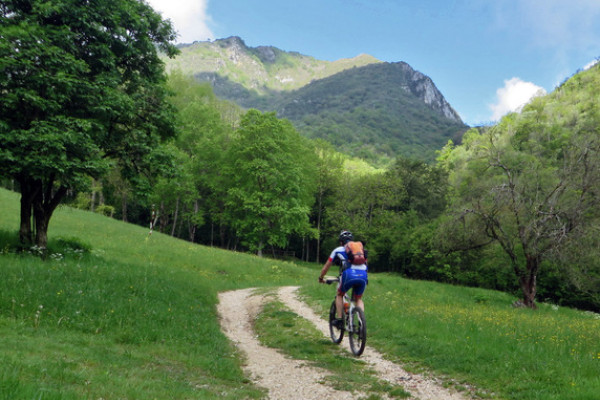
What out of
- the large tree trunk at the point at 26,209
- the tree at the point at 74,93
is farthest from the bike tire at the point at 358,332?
the large tree trunk at the point at 26,209

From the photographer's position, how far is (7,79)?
36.6ft

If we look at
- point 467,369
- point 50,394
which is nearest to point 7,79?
point 50,394

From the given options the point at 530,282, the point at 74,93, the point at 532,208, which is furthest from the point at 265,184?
the point at 74,93

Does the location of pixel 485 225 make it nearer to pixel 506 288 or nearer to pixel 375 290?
pixel 375 290

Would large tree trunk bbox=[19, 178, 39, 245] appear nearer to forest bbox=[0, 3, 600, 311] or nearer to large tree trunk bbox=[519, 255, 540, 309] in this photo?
forest bbox=[0, 3, 600, 311]

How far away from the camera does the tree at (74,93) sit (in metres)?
11.3

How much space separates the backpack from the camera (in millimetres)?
8742

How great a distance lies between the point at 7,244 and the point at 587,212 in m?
28.4

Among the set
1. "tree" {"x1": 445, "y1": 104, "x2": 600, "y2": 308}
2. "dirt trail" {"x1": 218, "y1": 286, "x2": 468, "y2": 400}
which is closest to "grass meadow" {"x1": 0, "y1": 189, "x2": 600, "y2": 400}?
"dirt trail" {"x1": 218, "y1": 286, "x2": 468, "y2": 400}

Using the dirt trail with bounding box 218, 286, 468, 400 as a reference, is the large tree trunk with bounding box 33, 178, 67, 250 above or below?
above

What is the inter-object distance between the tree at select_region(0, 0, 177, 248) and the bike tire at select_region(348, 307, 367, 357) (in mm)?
9691

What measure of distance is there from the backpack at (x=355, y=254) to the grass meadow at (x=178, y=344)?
227 cm

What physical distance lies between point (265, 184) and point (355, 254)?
33.3 metres

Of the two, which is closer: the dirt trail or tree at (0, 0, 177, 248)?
the dirt trail
